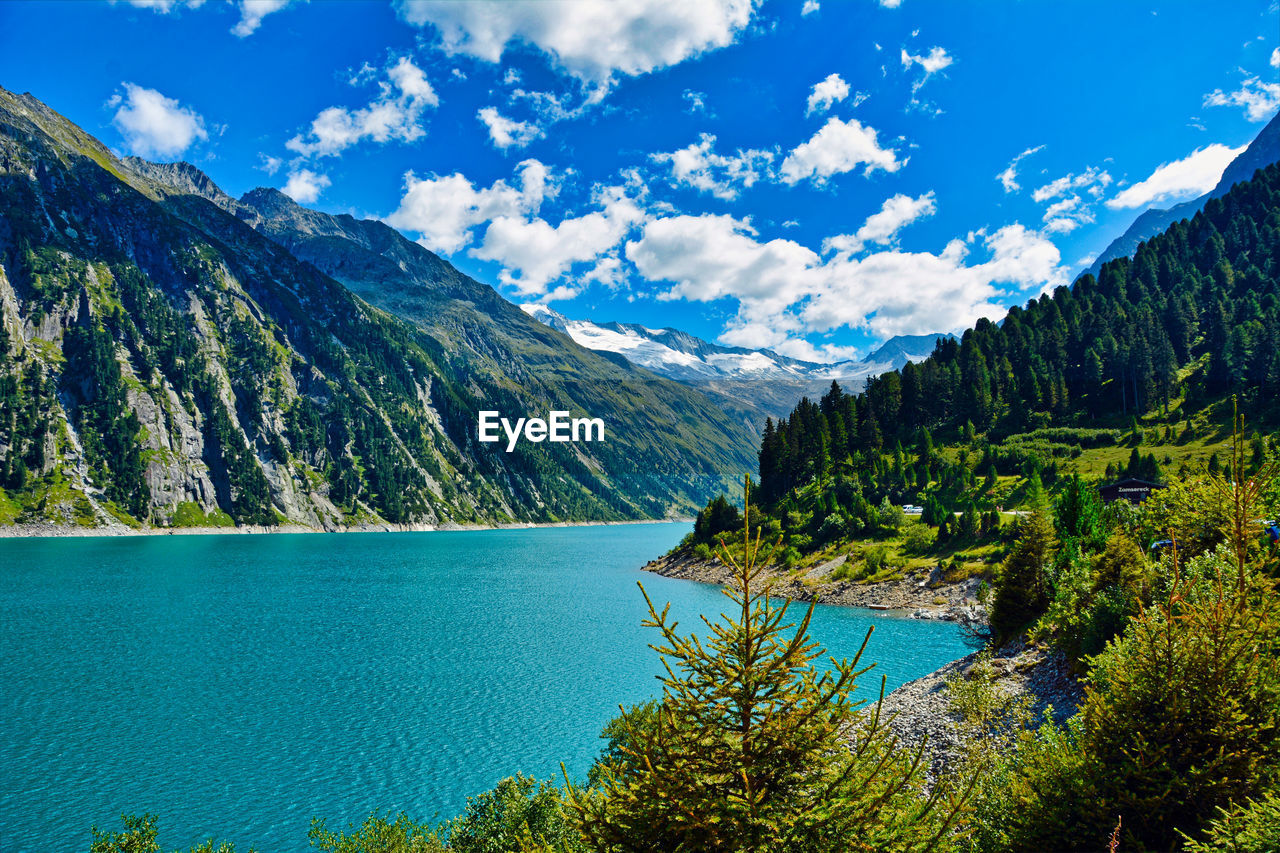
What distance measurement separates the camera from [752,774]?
Result: 32.9 ft

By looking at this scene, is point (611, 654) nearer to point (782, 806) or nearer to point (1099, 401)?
point (782, 806)

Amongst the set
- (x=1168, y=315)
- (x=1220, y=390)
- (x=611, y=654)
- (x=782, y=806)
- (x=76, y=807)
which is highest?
(x=1168, y=315)

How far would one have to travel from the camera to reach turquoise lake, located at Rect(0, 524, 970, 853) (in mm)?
35344

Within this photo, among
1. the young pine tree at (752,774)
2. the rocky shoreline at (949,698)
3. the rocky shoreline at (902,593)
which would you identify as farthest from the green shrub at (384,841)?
the rocky shoreline at (902,593)

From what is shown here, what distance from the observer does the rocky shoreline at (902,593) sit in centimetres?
8069

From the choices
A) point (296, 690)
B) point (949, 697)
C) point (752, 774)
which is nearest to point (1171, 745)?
point (752, 774)

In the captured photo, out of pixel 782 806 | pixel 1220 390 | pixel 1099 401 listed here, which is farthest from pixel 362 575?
pixel 1220 390

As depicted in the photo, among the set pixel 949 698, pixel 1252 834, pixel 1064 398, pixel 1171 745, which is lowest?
pixel 949 698

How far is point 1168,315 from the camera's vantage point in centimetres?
15538

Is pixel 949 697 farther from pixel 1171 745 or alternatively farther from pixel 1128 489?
pixel 1128 489

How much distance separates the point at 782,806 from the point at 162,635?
89.2m

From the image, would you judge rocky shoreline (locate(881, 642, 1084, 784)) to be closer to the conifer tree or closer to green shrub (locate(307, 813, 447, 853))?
the conifer tree

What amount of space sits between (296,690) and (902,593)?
7903cm

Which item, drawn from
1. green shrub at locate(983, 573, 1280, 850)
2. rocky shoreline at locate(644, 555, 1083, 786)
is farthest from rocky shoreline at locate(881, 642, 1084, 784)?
green shrub at locate(983, 573, 1280, 850)
